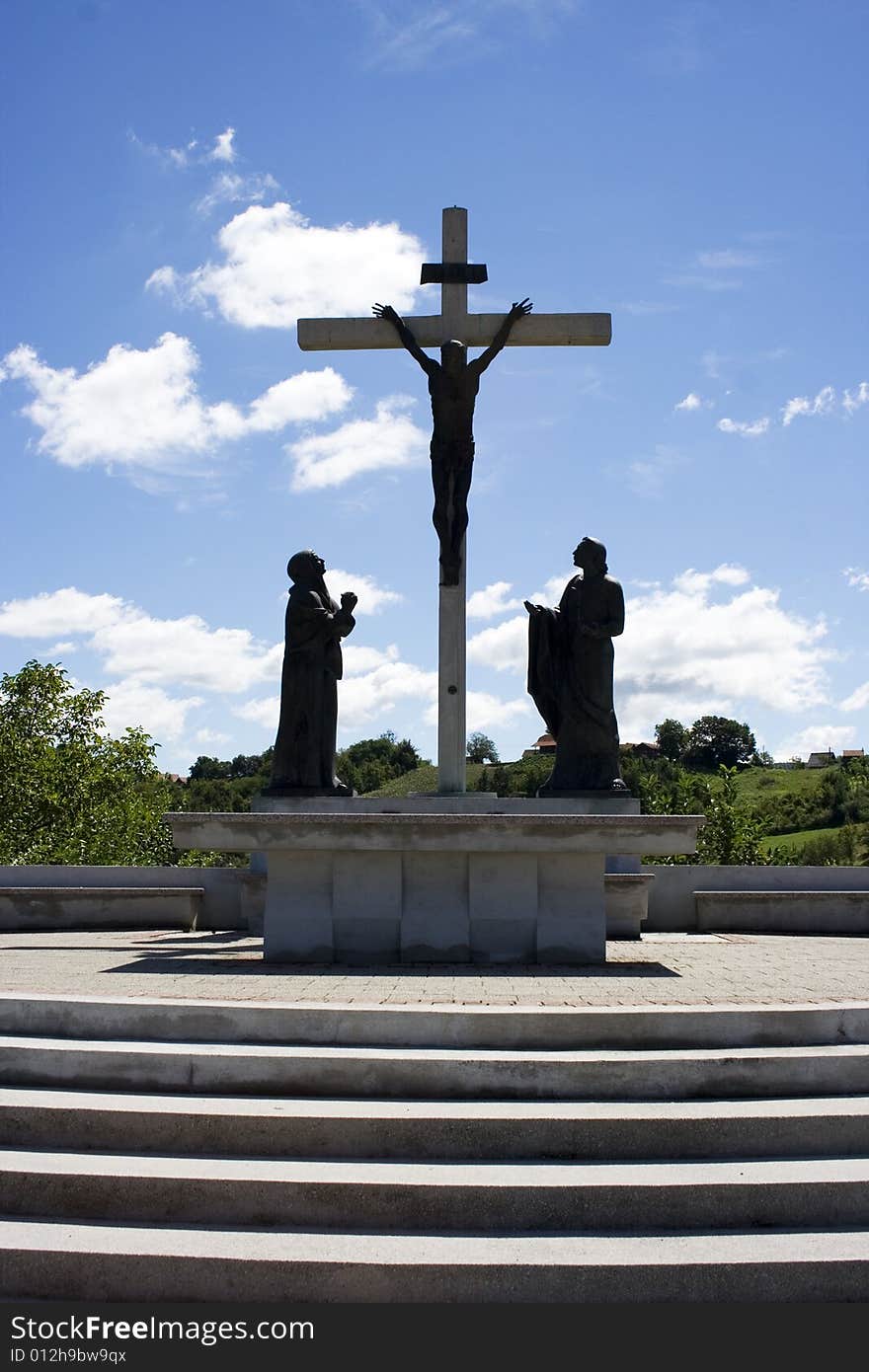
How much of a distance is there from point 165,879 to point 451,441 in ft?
15.7

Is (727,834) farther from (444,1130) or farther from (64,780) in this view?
(444,1130)

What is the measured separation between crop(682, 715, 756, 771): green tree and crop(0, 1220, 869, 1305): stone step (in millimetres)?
63887

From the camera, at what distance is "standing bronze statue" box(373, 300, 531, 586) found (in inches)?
410

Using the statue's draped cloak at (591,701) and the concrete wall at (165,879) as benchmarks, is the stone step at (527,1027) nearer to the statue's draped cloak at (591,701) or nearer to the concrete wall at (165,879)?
the statue's draped cloak at (591,701)

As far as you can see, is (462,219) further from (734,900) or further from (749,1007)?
(749,1007)

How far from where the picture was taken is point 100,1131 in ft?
13.9

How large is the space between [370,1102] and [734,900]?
6.50 m

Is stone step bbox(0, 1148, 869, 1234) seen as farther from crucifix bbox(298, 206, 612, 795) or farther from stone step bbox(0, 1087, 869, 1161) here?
crucifix bbox(298, 206, 612, 795)

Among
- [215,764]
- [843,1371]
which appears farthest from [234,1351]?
[215,764]

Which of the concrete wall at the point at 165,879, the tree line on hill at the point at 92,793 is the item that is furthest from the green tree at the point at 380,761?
the concrete wall at the point at 165,879

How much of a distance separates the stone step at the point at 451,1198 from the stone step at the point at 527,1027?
2.56ft

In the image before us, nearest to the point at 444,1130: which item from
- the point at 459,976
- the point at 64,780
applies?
the point at 459,976

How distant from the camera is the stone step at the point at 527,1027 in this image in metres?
4.71

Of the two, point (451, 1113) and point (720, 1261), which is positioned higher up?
point (451, 1113)
